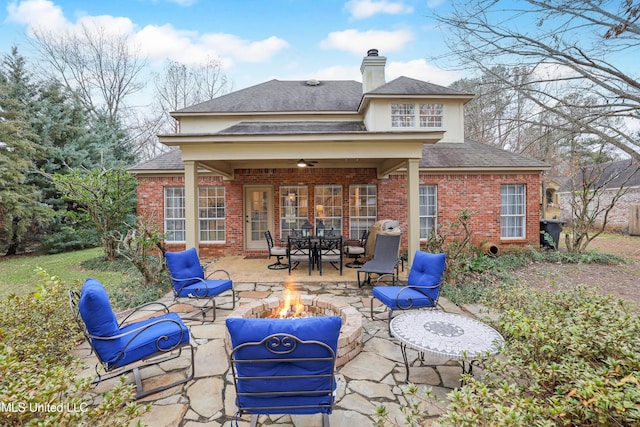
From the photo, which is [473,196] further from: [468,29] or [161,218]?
[161,218]

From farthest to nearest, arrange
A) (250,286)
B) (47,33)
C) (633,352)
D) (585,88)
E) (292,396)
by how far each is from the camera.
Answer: (47,33) < (250,286) < (585,88) < (292,396) < (633,352)

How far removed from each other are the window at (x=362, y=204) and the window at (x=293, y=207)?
5.25ft

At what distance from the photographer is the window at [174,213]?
979 centimetres

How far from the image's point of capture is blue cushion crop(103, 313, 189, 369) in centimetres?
254

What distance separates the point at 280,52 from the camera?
13.2 meters

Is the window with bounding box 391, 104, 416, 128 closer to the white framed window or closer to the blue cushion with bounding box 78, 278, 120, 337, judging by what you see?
the white framed window

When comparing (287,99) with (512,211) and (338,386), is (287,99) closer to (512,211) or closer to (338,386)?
(512,211)

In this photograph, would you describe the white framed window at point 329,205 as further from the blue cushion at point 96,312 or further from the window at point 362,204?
the blue cushion at point 96,312

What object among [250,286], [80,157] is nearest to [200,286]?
[250,286]

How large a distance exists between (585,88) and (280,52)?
462 inches

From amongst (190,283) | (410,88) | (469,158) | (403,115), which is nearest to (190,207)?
(190,283)

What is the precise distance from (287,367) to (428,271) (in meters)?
2.89

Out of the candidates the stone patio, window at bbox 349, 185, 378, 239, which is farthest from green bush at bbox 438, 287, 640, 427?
window at bbox 349, 185, 378, 239

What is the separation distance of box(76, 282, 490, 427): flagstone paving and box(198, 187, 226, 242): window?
6.30 metres
